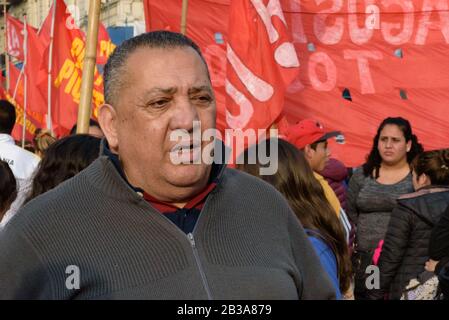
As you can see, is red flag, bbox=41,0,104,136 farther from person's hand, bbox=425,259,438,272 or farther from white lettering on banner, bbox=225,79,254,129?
person's hand, bbox=425,259,438,272

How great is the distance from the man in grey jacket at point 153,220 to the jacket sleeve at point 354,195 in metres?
4.47

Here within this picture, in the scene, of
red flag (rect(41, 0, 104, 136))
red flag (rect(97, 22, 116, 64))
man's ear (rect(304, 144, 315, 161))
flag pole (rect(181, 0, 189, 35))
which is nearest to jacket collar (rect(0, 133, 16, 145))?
man's ear (rect(304, 144, 315, 161))

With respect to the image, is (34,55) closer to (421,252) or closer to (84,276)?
(421,252)

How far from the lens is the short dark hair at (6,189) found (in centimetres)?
455

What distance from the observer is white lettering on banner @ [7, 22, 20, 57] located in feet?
77.4

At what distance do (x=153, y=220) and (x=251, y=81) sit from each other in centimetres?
568

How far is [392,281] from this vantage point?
19.9ft

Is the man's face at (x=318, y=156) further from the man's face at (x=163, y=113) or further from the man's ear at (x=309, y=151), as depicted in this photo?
the man's face at (x=163, y=113)

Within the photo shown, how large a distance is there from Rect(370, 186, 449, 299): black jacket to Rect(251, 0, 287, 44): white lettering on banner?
2.69m

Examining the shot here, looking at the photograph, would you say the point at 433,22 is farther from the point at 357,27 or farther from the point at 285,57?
the point at 285,57

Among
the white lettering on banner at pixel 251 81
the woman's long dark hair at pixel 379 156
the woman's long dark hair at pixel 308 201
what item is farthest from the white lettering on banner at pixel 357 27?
the woman's long dark hair at pixel 308 201

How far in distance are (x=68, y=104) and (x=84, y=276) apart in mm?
10258

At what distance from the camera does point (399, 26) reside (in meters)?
8.98
